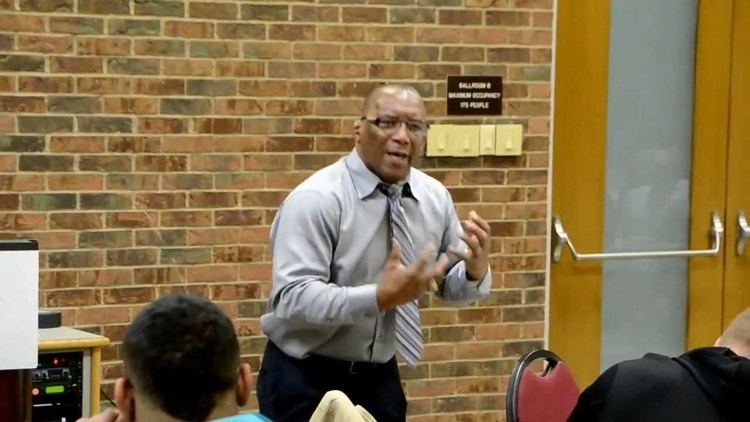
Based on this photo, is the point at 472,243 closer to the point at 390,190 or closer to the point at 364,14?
the point at 390,190

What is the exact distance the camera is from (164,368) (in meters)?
2.04

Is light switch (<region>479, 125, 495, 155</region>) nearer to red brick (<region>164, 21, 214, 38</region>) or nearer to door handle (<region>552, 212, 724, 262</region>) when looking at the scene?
door handle (<region>552, 212, 724, 262</region>)

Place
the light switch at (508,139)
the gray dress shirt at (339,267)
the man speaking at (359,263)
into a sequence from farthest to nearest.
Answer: the light switch at (508,139)
the man speaking at (359,263)
the gray dress shirt at (339,267)

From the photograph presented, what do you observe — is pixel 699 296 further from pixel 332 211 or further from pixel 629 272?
pixel 332 211

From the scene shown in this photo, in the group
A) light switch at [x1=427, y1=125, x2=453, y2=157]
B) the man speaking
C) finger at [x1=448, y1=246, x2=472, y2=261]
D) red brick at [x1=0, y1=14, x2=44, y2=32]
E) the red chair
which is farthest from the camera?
light switch at [x1=427, y1=125, x2=453, y2=157]

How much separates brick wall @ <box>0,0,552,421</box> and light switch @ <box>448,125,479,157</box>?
4 centimetres

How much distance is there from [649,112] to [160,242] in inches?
90.0

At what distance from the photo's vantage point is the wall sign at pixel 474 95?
5176 millimetres

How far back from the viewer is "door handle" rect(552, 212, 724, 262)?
544 cm

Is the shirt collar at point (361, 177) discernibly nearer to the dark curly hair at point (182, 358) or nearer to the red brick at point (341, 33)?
the red brick at point (341, 33)

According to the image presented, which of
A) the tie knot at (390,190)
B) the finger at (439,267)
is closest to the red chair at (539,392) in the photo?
the finger at (439,267)

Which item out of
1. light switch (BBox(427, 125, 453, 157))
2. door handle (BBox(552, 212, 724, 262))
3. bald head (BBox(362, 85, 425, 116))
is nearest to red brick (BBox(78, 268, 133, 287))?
light switch (BBox(427, 125, 453, 157))

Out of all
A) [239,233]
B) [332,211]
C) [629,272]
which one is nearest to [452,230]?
[332,211]

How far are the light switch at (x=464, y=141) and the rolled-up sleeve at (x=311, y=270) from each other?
157cm
